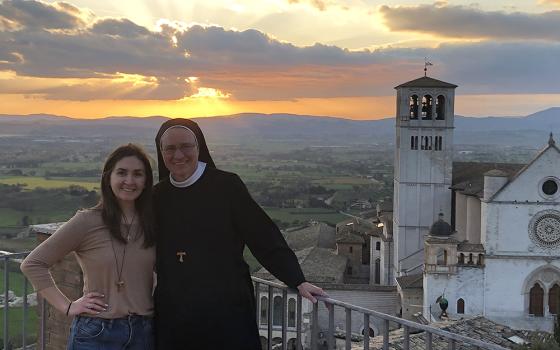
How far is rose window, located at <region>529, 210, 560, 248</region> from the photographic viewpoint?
30.0 metres

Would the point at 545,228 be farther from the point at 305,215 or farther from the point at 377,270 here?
the point at 305,215

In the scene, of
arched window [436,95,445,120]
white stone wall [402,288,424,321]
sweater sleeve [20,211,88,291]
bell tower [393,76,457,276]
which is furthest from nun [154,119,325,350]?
arched window [436,95,445,120]

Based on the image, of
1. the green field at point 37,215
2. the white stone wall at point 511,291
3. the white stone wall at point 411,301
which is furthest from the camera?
the green field at point 37,215

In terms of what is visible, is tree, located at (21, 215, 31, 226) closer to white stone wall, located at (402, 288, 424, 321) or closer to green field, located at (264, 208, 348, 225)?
white stone wall, located at (402, 288, 424, 321)

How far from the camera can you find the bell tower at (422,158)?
37688 mm

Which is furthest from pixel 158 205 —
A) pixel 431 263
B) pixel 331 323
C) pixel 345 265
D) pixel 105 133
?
pixel 105 133

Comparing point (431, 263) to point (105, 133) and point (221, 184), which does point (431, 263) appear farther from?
point (105, 133)

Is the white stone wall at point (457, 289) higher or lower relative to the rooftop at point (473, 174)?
lower

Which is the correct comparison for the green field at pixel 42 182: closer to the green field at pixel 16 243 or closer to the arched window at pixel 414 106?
the green field at pixel 16 243

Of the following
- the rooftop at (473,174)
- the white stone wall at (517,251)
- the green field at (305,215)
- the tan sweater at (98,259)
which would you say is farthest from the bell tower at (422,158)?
the green field at (305,215)

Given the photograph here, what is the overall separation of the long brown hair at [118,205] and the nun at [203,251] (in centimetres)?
7

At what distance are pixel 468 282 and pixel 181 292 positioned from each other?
91.1ft

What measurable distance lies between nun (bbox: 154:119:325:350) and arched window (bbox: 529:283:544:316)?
29487 millimetres

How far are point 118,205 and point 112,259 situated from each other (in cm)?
36
